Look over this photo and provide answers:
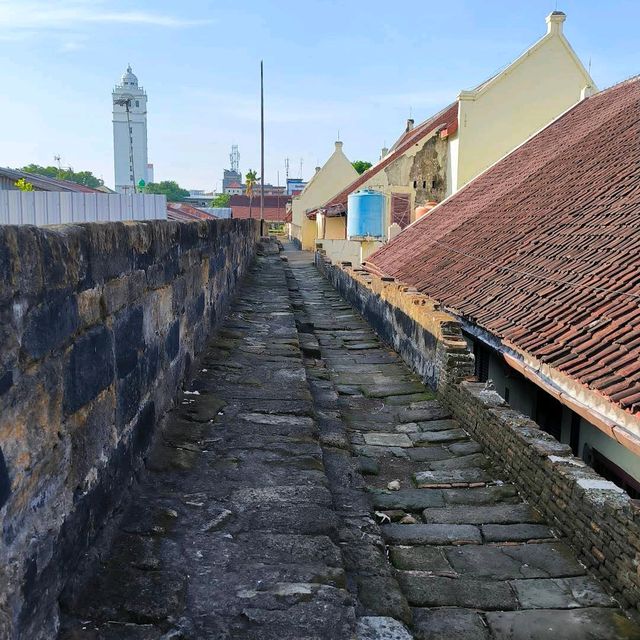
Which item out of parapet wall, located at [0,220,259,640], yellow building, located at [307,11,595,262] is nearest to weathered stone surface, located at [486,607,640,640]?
parapet wall, located at [0,220,259,640]

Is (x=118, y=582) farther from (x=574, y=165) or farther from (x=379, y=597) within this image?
(x=574, y=165)

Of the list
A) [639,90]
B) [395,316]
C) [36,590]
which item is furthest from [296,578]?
[639,90]

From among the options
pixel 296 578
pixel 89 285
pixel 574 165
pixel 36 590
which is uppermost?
pixel 574 165

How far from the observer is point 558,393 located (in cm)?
534

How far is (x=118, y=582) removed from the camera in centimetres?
234

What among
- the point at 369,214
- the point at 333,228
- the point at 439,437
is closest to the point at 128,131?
the point at 333,228

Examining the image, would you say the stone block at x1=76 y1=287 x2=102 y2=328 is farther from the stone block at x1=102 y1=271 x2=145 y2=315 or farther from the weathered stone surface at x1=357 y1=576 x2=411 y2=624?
the weathered stone surface at x1=357 y1=576 x2=411 y2=624

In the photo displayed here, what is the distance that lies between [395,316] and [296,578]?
21.1 feet

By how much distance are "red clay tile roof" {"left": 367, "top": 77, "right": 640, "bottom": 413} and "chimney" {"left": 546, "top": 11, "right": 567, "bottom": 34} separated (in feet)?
17.5

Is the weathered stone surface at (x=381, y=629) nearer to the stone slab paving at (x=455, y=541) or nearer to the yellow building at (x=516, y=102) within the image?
the stone slab paving at (x=455, y=541)

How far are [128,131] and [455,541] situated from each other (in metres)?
100

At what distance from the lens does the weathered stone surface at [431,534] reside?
3793 millimetres

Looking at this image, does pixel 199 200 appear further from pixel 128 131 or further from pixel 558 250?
pixel 558 250

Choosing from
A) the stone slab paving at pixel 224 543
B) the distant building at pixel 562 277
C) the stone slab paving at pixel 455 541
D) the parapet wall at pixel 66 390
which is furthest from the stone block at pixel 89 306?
the distant building at pixel 562 277
